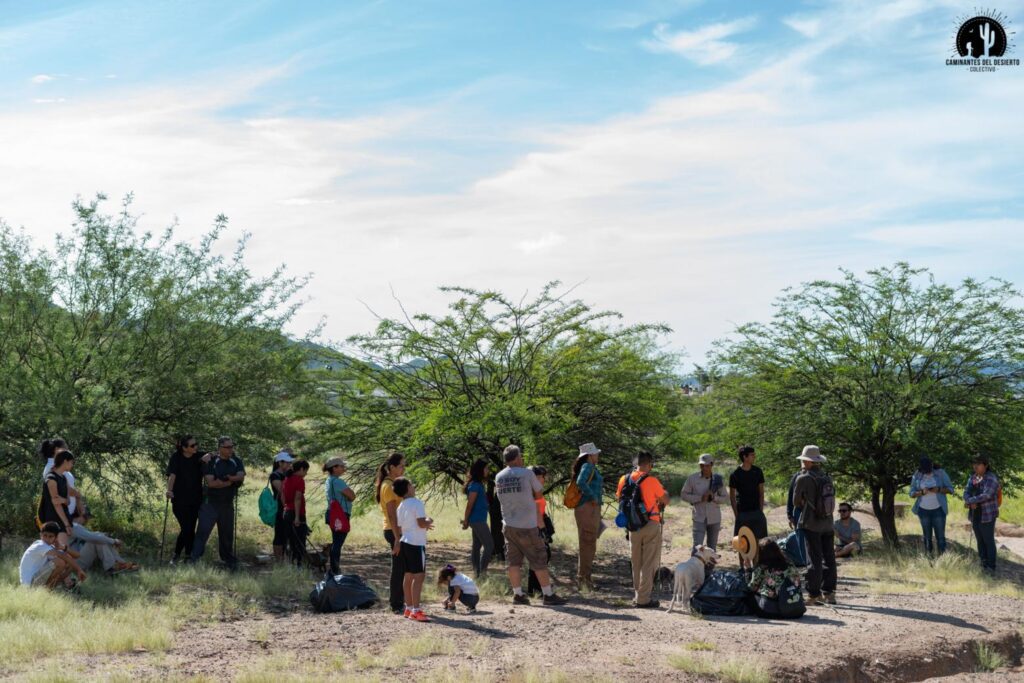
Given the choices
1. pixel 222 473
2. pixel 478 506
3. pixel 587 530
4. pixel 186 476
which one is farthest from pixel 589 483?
pixel 186 476

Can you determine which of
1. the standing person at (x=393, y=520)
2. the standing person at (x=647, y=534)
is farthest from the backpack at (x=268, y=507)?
the standing person at (x=647, y=534)

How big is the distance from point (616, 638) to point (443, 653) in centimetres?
176

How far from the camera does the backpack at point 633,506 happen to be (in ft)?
39.3

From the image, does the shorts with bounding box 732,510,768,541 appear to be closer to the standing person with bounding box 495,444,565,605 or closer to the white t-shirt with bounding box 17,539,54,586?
the standing person with bounding box 495,444,565,605

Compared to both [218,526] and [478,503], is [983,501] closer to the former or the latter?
[478,503]

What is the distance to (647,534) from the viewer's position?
12.2 metres

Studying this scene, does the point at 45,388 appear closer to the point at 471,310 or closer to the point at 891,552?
the point at 471,310

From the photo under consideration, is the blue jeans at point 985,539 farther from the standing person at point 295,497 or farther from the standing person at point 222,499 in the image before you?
the standing person at point 222,499

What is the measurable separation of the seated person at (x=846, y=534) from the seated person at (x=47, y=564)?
12.6 m

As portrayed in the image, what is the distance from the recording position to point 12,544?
1477 centimetres

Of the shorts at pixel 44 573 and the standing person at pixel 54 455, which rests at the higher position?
the standing person at pixel 54 455

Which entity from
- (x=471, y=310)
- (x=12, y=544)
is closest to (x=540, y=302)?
(x=471, y=310)

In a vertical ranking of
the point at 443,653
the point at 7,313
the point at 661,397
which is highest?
the point at 7,313

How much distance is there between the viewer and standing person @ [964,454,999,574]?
1530cm
